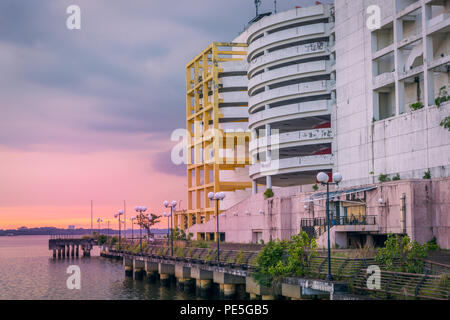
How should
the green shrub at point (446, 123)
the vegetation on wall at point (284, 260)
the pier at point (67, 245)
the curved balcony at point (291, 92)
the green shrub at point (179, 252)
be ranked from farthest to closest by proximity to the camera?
the pier at point (67, 245) → the curved balcony at point (291, 92) → the green shrub at point (179, 252) → the green shrub at point (446, 123) → the vegetation on wall at point (284, 260)

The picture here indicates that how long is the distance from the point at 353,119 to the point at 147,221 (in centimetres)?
3998

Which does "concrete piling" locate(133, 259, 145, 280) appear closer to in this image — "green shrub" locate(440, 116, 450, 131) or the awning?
the awning

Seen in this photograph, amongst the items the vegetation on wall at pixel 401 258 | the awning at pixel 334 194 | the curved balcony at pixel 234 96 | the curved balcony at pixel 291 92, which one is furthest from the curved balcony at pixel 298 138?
the vegetation on wall at pixel 401 258

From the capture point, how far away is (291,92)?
224ft

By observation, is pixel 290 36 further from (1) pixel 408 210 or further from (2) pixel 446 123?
(1) pixel 408 210

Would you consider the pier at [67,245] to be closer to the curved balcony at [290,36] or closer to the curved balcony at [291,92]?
the curved balcony at [291,92]

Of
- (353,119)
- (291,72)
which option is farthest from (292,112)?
(353,119)

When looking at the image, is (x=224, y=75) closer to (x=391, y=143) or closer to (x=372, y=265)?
(x=391, y=143)

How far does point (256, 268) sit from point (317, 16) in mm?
42730

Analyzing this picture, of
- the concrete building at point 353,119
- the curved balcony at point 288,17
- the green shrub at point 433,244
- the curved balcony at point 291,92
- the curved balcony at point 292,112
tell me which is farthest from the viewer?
the curved balcony at point 288,17

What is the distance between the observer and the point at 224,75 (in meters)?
93.9

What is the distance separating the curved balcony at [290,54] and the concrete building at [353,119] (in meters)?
0.12

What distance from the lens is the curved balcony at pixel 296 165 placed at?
64.4 m
